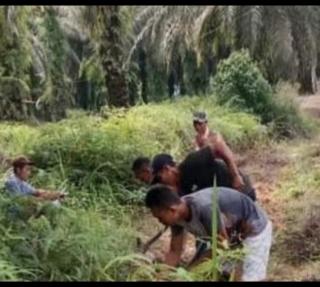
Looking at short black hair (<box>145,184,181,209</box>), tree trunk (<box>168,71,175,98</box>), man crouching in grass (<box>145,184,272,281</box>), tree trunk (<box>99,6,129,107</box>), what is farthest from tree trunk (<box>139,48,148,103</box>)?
short black hair (<box>145,184,181,209</box>)

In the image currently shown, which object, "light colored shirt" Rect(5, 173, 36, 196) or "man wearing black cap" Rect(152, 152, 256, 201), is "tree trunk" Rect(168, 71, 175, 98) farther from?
"man wearing black cap" Rect(152, 152, 256, 201)

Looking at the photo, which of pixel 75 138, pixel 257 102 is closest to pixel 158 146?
pixel 75 138

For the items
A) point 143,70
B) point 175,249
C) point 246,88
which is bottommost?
point 143,70

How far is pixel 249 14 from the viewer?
1186cm

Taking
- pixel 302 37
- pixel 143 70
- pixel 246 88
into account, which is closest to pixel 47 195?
pixel 246 88

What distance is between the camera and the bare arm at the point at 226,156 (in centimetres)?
492

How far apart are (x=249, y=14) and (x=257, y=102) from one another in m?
2.31

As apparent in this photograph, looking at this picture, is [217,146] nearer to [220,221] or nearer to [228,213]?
[228,213]

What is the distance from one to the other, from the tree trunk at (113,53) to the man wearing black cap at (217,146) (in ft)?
16.1

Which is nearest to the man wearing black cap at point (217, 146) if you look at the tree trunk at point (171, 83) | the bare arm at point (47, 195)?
the bare arm at point (47, 195)

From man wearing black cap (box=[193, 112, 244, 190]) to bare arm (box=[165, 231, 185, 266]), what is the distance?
1026 millimetres

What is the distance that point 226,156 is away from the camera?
5.06 meters

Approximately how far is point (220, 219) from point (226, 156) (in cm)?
145
